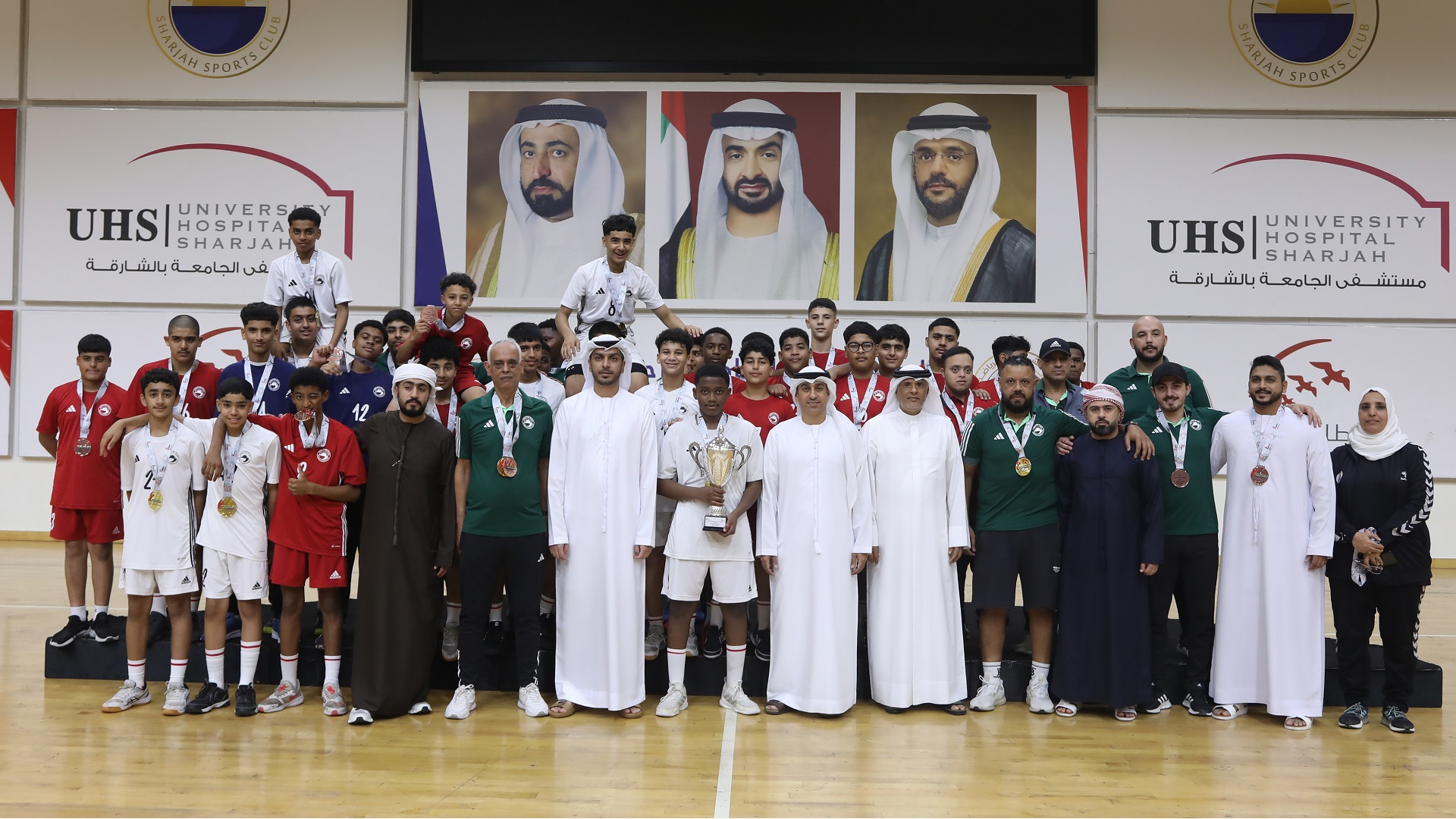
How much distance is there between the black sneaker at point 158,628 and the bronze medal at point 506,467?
2.15 m

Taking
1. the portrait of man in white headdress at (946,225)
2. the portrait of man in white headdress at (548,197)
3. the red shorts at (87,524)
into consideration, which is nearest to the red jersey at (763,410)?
the red shorts at (87,524)

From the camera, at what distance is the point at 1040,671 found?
550 cm

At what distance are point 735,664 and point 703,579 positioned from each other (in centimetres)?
49

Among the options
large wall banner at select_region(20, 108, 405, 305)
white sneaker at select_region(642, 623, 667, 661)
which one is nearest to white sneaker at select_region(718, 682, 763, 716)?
white sneaker at select_region(642, 623, 667, 661)

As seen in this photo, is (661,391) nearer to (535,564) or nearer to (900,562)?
(535,564)

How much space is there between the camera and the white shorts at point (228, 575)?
5141 mm

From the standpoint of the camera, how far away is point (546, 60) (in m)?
10.4

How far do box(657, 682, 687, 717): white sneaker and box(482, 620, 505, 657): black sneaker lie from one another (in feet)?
3.20

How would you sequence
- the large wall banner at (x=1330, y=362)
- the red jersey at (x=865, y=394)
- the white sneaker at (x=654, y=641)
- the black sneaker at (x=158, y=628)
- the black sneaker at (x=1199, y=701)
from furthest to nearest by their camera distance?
the large wall banner at (x=1330, y=362), the red jersey at (x=865, y=394), the black sneaker at (x=158, y=628), the white sneaker at (x=654, y=641), the black sneaker at (x=1199, y=701)

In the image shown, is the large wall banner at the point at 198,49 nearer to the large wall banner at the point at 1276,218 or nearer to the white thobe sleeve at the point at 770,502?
the white thobe sleeve at the point at 770,502

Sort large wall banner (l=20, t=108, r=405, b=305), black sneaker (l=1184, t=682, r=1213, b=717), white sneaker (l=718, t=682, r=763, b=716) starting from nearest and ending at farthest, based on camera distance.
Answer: white sneaker (l=718, t=682, r=763, b=716) < black sneaker (l=1184, t=682, r=1213, b=717) < large wall banner (l=20, t=108, r=405, b=305)

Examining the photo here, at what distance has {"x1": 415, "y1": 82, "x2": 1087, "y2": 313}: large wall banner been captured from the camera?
1051cm

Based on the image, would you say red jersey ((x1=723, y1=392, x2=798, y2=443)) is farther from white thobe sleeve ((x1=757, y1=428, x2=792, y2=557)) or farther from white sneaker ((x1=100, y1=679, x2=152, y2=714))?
white sneaker ((x1=100, y1=679, x2=152, y2=714))

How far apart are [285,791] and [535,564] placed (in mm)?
1550
